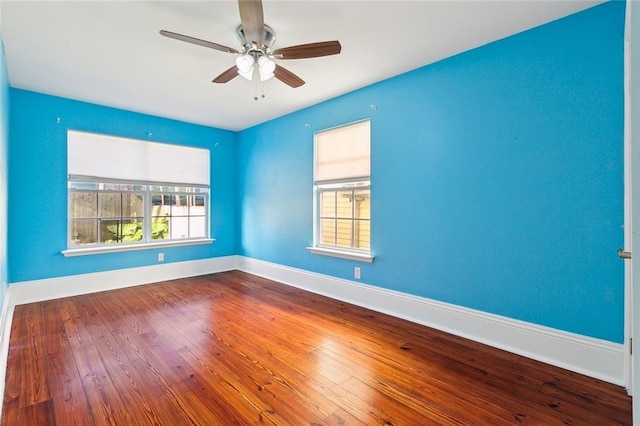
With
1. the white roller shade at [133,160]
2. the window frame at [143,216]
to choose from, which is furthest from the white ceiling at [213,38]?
the window frame at [143,216]

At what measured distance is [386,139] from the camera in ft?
10.9

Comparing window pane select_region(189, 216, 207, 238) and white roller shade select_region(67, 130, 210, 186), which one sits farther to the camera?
window pane select_region(189, 216, 207, 238)

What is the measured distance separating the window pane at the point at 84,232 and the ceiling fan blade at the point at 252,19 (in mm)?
3587

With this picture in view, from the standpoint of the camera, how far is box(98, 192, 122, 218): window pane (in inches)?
168

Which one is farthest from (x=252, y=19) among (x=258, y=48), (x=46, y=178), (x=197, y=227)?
(x=197, y=227)

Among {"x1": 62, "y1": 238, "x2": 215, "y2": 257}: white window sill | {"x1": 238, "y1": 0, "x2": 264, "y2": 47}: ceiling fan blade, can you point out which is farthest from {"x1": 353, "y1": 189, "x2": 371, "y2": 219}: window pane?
{"x1": 62, "y1": 238, "x2": 215, "y2": 257}: white window sill

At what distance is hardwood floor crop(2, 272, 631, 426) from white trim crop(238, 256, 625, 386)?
98 millimetres

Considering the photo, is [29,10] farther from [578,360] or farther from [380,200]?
[578,360]

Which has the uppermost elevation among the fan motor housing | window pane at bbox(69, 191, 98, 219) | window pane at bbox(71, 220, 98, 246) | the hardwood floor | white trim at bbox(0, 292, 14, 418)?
the fan motor housing

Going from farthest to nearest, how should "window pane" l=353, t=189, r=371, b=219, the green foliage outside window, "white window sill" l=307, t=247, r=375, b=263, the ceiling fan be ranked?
the green foliage outside window, "window pane" l=353, t=189, r=371, b=219, "white window sill" l=307, t=247, r=375, b=263, the ceiling fan

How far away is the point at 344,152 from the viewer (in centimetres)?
Result: 385

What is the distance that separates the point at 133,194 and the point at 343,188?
3.13m

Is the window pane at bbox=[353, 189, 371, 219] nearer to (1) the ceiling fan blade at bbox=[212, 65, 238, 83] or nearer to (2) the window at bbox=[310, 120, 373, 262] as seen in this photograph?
(2) the window at bbox=[310, 120, 373, 262]

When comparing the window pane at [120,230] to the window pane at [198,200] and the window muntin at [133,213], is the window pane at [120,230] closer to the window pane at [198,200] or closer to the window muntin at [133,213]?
the window muntin at [133,213]
